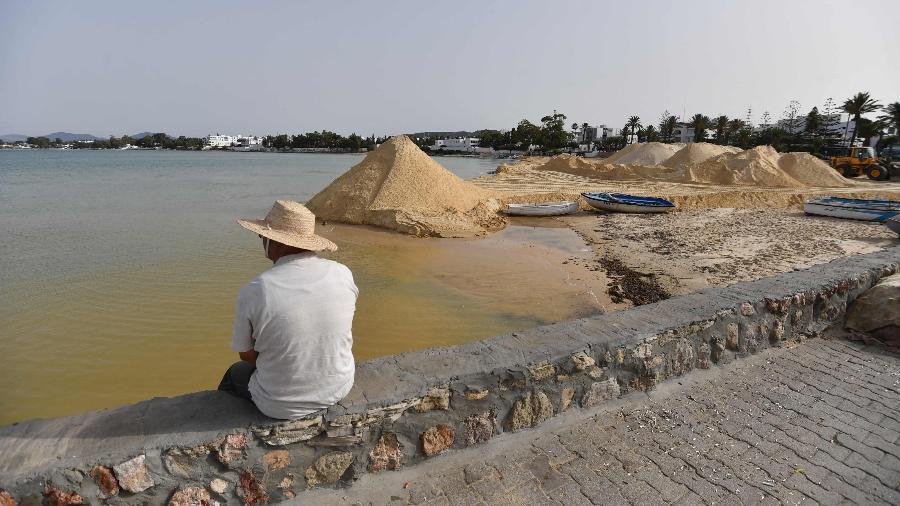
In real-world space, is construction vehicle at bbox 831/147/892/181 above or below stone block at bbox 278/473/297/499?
above

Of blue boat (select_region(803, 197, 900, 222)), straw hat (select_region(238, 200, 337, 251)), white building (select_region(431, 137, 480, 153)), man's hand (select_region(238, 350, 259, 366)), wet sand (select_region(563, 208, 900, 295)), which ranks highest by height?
white building (select_region(431, 137, 480, 153))

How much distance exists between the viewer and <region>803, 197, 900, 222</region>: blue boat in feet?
53.6

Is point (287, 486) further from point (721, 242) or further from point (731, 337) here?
point (721, 242)

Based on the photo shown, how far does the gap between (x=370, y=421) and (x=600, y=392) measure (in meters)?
1.69

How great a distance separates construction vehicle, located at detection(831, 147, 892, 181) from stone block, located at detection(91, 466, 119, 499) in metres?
37.6

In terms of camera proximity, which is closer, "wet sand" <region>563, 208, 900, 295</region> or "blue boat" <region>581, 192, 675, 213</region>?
"wet sand" <region>563, 208, 900, 295</region>

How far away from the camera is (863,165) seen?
97.1 ft

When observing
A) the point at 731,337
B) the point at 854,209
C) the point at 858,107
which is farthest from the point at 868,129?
the point at 731,337

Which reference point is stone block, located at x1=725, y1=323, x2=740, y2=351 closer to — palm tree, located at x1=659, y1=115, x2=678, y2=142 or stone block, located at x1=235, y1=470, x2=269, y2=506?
stone block, located at x1=235, y1=470, x2=269, y2=506

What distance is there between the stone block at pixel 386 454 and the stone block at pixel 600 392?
136 centimetres

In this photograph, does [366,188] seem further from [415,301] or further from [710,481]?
[710,481]

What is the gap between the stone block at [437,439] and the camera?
108 inches

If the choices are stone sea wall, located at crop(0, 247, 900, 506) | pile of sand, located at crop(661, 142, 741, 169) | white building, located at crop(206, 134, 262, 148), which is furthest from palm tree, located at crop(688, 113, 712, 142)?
white building, located at crop(206, 134, 262, 148)

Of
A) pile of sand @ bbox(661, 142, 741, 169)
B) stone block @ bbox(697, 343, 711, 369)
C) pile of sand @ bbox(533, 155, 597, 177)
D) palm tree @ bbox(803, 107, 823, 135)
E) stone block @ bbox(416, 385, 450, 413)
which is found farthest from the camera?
palm tree @ bbox(803, 107, 823, 135)
